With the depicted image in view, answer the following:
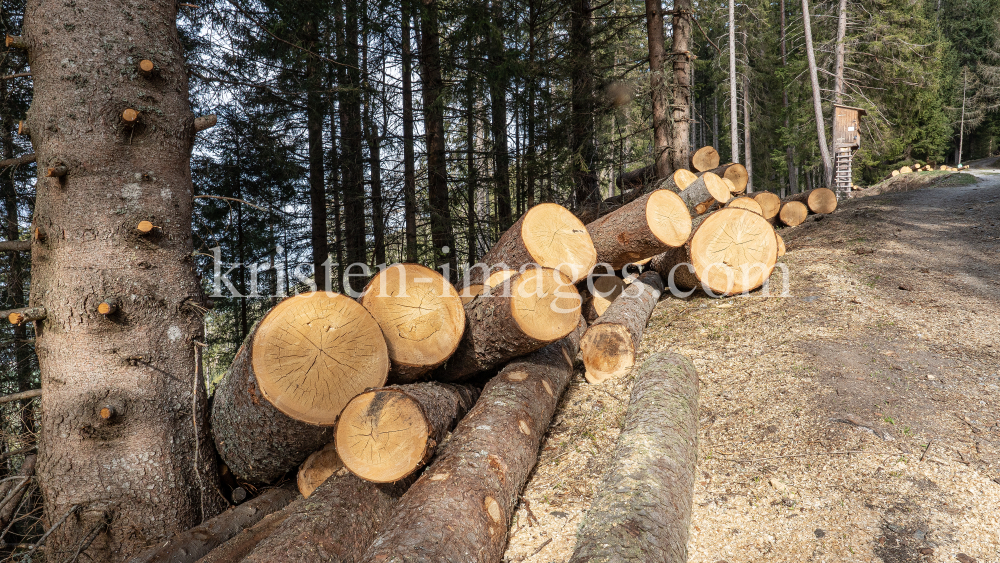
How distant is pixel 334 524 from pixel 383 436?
0.47 meters

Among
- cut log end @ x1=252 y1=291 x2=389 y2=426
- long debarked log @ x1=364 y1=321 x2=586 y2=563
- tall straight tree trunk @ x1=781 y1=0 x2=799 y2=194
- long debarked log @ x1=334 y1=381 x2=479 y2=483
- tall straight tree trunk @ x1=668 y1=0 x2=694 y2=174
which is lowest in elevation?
long debarked log @ x1=364 y1=321 x2=586 y2=563

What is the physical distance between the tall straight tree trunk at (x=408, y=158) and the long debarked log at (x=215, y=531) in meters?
4.74

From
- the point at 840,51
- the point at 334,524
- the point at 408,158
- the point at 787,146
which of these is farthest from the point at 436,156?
the point at 787,146

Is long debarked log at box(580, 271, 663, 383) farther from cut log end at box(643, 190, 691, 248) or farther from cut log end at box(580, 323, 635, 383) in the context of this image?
cut log end at box(643, 190, 691, 248)

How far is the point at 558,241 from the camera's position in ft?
13.2

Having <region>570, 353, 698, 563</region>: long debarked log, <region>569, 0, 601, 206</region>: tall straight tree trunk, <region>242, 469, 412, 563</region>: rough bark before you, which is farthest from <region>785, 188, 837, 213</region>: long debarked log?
<region>242, 469, 412, 563</region>: rough bark

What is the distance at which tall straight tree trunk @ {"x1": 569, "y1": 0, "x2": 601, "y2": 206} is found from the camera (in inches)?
310

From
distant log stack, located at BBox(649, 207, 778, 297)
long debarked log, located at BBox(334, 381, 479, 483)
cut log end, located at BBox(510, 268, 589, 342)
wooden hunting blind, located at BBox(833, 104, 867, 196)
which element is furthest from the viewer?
wooden hunting blind, located at BBox(833, 104, 867, 196)

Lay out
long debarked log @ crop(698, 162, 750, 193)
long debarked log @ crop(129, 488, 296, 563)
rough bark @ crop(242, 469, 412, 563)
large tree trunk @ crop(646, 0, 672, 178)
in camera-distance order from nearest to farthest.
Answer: rough bark @ crop(242, 469, 412, 563) → long debarked log @ crop(129, 488, 296, 563) → large tree trunk @ crop(646, 0, 672, 178) → long debarked log @ crop(698, 162, 750, 193)

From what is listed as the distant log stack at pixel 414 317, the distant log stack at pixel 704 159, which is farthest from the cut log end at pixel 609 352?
the distant log stack at pixel 704 159

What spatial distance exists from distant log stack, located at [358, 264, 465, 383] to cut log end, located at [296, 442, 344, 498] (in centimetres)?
58

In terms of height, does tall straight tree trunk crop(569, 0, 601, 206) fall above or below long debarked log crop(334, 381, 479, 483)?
above

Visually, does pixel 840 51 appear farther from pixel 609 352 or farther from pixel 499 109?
pixel 609 352

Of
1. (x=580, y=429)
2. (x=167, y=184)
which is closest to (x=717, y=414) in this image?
(x=580, y=429)
